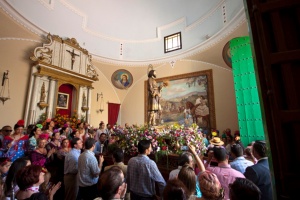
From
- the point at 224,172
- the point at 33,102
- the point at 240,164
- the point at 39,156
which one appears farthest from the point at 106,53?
the point at 224,172

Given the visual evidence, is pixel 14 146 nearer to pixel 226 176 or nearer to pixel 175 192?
pixel 175 192

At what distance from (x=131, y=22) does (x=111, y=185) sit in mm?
13866

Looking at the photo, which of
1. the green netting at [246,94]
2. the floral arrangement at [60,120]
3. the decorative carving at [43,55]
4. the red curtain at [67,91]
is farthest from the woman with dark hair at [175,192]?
the red curtain at [67,91]

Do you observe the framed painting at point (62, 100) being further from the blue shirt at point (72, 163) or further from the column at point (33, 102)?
the blue shirt at point (72, 163)

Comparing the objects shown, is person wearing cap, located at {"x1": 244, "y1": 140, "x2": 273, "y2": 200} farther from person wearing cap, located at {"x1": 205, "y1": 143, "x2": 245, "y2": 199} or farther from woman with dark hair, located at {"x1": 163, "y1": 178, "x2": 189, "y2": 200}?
woman with dark hair, located at {"x1": 163, "y1": 178, "x2": 189, "y2": 200}

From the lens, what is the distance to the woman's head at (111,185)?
137 centimetres

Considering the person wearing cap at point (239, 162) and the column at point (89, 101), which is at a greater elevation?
the column at point (89, 101)

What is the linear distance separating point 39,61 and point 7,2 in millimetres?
2660

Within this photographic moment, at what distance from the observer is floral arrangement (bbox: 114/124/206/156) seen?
3.68 m

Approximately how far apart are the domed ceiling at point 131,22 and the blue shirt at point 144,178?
8.41 meters

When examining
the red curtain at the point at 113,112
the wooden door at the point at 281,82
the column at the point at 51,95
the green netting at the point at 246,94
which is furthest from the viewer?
the red curtain at the point at 113,112

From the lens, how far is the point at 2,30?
7133 millimetres

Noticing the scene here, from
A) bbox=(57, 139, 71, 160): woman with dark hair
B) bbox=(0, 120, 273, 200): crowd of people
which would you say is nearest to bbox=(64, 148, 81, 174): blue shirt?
bbox=(0, 120, 273, 200): crowd of people

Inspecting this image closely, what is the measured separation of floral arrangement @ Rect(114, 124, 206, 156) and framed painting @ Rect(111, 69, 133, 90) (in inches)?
348
